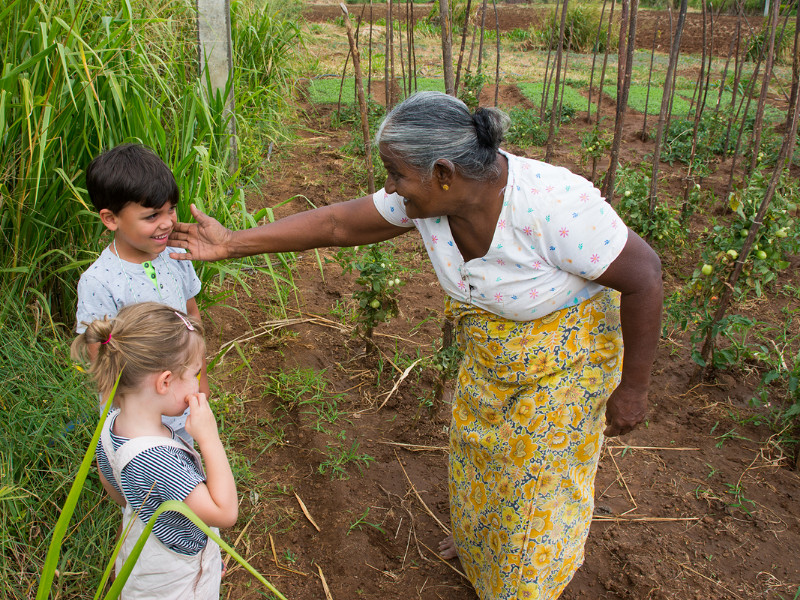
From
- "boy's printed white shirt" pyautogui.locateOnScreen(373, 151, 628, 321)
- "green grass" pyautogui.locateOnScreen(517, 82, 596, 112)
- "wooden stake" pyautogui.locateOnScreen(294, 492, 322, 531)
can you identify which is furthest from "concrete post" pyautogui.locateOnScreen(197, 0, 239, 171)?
"green grass" pyautogui.locateOnScreen(517, 82, 596, 112)

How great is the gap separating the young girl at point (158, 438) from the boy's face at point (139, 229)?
400 millimetres

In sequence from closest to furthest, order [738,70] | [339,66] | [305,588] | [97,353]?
[97,353], [305,588], [738,70], [339,66]

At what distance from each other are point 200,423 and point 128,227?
26.7 inches

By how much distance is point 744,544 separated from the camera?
2387 mm

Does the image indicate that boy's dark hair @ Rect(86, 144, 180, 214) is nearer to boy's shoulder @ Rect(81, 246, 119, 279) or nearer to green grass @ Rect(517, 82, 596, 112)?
boy's shoulder @ Rect(81, 246, 119, 279)

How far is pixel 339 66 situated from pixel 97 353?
859 centimetres

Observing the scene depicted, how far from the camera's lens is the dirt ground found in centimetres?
1295

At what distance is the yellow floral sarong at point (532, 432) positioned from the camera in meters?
1.79

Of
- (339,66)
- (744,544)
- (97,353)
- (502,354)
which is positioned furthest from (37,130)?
(339,66)

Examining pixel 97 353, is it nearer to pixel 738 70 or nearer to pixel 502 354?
pixel 502 354

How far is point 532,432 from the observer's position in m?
1.83

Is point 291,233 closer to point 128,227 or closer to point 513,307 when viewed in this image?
point 128,227

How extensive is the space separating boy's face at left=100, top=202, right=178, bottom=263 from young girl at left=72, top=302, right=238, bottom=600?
400 millimetres

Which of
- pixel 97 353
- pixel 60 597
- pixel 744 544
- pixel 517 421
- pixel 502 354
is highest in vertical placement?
pixel 97 353
